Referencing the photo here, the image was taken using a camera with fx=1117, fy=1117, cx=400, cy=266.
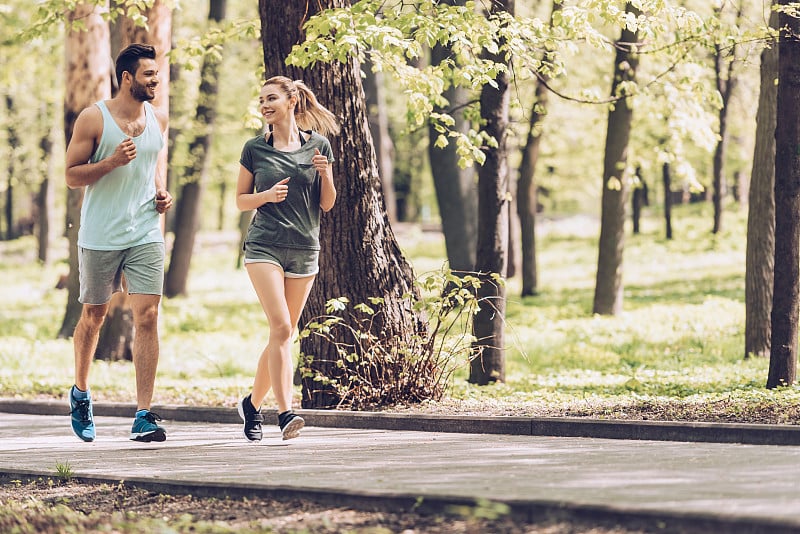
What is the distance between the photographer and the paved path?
4504 millimetres

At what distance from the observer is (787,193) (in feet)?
28.1

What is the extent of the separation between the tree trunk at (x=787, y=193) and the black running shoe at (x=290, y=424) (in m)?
3.92

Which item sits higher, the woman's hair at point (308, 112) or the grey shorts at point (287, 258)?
the woman's hair at point (308, 112)

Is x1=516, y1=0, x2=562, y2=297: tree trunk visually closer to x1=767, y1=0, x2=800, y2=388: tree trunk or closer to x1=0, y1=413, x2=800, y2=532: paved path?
x1=767, y1=0, x2=800, y2=388: tree trunk

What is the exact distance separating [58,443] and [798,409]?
5.17m

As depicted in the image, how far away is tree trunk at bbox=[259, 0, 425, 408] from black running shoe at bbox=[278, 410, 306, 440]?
172 cm

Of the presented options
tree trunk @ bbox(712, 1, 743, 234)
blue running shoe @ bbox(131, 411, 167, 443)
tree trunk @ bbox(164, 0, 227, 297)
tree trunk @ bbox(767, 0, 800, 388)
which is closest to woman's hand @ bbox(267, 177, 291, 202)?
blue running shoe @ bbox(131, 411, 167, 443)

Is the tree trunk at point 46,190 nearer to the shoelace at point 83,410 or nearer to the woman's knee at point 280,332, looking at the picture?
the shoelace at point 83,410

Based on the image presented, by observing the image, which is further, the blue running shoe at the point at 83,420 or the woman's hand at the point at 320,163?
the blue running shoe at the point at 83,420

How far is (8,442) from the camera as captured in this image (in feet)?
26.8

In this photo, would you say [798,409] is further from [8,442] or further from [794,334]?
[8,442]

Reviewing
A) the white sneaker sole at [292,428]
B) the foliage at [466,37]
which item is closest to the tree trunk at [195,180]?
the foliage at [466,37]

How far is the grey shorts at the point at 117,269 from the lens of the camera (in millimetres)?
7438

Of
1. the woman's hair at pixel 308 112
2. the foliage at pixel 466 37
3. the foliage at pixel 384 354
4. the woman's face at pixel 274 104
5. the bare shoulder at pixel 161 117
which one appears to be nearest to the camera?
the woman's face at pixel 274 104
